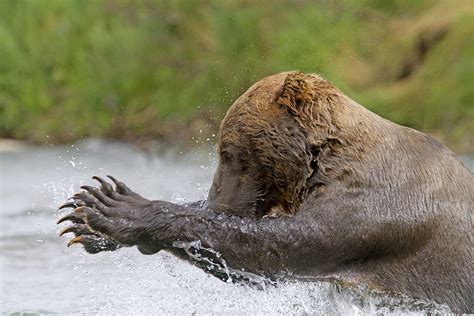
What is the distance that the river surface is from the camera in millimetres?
5262

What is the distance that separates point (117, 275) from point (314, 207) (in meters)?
2.48

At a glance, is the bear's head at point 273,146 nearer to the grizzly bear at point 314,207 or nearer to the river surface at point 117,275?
the grizzly bear at point 314,207

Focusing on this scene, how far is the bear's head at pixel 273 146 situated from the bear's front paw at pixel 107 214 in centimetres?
47

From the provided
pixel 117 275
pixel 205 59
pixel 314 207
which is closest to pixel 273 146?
pixel 314 207

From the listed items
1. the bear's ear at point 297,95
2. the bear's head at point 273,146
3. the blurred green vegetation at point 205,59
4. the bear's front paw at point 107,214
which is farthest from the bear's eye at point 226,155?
the blurred green vegetation at point 205,59

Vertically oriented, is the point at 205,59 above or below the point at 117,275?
above

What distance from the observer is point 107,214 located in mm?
4848

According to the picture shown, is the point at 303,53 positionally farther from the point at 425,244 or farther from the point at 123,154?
the point at 425,244

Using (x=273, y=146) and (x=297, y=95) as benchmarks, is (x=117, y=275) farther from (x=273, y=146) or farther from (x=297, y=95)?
(x=297, y=95)

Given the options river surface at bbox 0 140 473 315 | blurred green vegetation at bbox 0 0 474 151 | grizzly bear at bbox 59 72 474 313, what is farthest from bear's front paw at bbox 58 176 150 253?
blurred green vegetation at bbox 0 0 474 151

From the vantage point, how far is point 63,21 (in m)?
18.3

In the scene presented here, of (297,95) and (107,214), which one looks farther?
(297,95)

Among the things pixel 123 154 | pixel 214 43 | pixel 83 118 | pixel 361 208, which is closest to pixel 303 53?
pixel 214 43

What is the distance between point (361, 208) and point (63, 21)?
14197 mm
